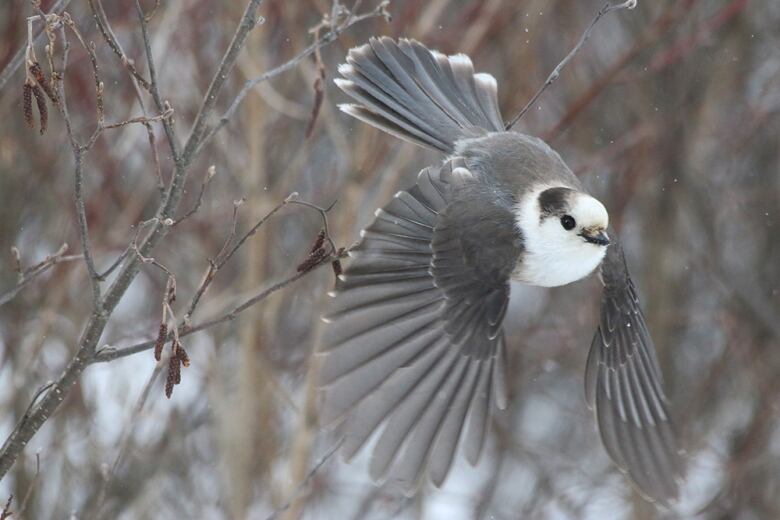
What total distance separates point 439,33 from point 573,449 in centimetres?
Result: 353

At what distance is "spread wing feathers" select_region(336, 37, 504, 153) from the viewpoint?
353cm

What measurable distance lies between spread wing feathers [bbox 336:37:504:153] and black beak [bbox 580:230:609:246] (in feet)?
2.49

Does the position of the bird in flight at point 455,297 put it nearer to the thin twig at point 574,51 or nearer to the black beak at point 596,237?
the black beak at point 596,237

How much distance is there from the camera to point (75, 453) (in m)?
5.49

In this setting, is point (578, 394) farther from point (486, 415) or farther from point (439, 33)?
point (486, 415)

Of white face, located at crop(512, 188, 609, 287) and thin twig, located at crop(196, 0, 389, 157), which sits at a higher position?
thin twig, located at crop(196, 0, 389, 157)

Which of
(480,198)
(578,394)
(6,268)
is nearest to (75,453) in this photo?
(6,268)

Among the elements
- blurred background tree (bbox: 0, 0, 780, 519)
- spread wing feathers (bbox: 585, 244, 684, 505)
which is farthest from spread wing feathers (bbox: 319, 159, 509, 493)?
blurred background tree (bbox: 0, 0, 780, 519)

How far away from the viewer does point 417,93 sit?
3658mm

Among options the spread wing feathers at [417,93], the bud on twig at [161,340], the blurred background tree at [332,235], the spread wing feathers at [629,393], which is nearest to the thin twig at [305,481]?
the bud on twig at [161,340]

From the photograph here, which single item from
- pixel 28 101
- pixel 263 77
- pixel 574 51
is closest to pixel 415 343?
pixel 574 51

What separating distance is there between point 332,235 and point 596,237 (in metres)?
1.95

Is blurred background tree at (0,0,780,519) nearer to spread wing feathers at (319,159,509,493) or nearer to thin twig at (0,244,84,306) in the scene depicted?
spread wing feathers at (319,159,509,493)

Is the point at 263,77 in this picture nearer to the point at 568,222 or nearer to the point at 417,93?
the point at 568,222
